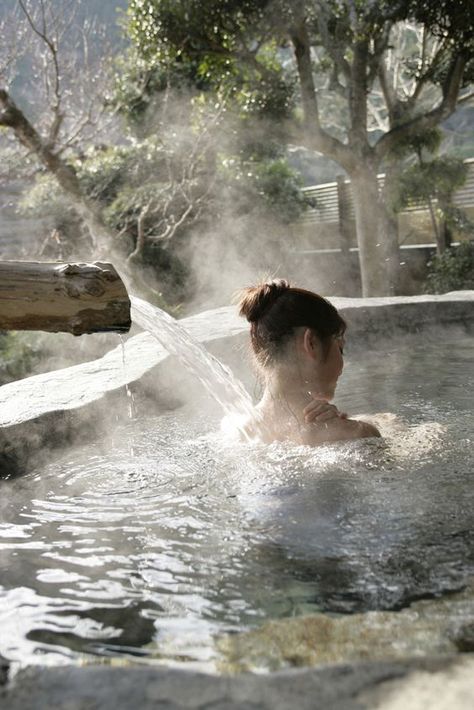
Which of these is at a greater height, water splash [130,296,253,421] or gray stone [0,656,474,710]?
water splash [130,296,253,421]

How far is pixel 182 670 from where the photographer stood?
4.62ft

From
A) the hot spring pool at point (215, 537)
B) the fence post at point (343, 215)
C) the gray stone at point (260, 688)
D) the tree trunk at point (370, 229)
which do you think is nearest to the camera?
the gray stone at point (260, 688)

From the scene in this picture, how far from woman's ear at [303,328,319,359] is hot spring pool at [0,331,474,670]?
379 millimetres

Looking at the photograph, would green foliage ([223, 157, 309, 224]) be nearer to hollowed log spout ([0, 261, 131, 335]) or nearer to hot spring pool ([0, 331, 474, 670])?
hot spring pool ([0, 331, 474, 670])

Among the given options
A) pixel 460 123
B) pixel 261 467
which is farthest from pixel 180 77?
pixel 460 123

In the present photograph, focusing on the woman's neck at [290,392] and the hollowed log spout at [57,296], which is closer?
the hollowed log spout at [57,296]

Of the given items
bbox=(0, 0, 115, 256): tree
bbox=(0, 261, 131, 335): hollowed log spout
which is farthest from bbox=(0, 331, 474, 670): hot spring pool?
bbox=(0, 0, 115, 256): tree

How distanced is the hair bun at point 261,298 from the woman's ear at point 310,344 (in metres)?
0.19

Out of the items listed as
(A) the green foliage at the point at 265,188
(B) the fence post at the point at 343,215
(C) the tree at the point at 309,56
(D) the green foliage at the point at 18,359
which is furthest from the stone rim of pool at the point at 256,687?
(B) the fence post at the point at 343,215

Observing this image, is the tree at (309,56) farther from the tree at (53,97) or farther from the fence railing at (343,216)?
the fence railing at (343,216)

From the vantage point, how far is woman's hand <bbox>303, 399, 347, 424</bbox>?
9.62 feet

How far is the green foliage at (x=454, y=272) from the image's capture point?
11234 mm

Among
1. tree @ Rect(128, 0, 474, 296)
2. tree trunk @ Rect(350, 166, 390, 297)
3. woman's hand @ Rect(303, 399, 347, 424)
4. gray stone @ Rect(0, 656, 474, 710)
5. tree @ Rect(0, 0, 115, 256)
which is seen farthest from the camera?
tree trunk @ Rect(350, 166, 390, 297)

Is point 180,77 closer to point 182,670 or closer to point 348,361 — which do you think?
point 348,361
